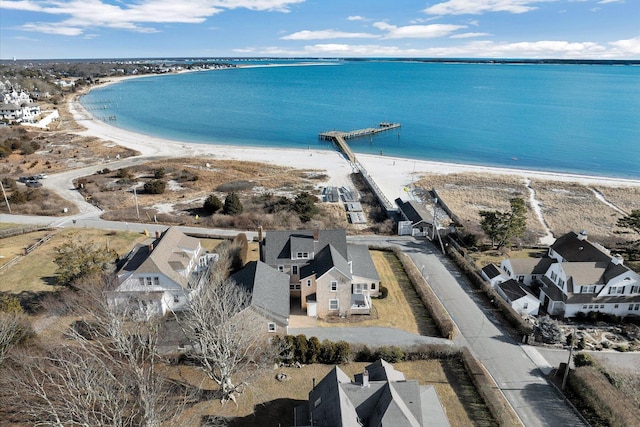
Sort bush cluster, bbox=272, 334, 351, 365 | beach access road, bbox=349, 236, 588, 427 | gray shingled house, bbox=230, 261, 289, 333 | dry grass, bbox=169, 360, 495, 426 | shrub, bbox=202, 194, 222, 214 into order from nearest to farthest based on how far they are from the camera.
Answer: dry grass, bbox=169, 360, 495, 426 → beach access road, bbox=349, 236, 588, 427 → bush cluster, bbox=272, 334, 351, 365 → gray shingled house, bbox=230, 261, 289, 333 → shrub, bbox=202, 194, 222, 214

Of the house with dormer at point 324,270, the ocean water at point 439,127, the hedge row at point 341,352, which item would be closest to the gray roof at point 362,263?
the house with dormer at point 324,270

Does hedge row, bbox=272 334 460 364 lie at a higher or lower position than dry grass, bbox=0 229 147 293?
lower

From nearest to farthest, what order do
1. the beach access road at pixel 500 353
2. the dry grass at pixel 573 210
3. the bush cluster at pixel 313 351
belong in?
the beach access road at pixel 500 353 < the bush cluster at pixel 313 351 < the dry grass at pixel 573 210

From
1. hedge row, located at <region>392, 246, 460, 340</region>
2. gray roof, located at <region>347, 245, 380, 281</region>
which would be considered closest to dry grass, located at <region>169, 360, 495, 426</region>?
hedge row, located at <region>392, 246, 460, 340</region>

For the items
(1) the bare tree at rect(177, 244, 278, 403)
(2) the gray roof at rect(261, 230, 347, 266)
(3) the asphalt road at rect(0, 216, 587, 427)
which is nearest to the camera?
(1) the bare tree at rect(177, 244, 278, 403)

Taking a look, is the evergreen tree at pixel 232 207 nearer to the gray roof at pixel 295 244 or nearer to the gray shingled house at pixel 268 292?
the gray roof at pixel 295 244

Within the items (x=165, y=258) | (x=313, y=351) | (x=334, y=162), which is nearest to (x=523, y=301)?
(x=313, y=351)

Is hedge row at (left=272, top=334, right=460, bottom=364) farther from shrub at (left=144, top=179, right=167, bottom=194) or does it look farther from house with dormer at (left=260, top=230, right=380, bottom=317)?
shrub at (left=144, top=179, right=167, bottom=194)
